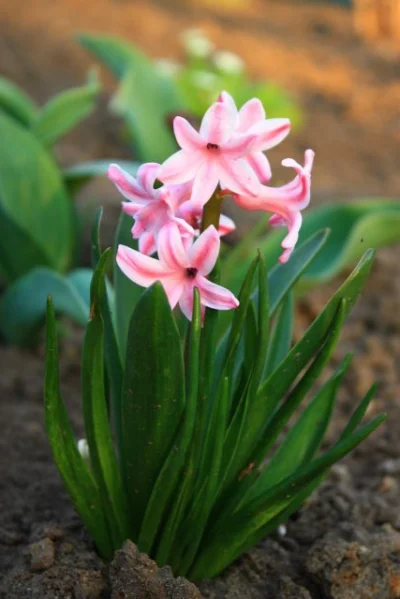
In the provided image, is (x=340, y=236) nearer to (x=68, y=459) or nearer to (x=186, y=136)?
(x=68, y=459)

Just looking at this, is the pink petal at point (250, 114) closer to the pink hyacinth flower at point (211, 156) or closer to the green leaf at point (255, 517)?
the pink hyacinth flower at point (211, 156)

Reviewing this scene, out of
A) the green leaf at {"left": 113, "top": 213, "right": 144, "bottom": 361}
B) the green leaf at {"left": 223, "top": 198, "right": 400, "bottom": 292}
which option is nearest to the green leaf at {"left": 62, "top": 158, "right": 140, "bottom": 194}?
the green leaf at {"left": 223, "top": 198, "right": 400, "bottom": 292}

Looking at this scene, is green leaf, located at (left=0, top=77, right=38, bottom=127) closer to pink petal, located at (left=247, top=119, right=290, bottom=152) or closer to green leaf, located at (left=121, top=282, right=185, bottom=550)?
green leaf, located at (left=121, top=282, right=185, bottom=550)

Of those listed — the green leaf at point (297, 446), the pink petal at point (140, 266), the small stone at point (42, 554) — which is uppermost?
the pink petal at point (140, 266)

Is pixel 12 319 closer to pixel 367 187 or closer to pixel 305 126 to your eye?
pixel 367 187

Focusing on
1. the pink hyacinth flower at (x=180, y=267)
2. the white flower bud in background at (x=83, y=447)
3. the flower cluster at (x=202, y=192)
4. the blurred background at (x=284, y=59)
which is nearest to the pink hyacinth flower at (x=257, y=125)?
the flower cluster at (x=202, y=192)

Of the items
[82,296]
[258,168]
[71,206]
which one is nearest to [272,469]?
[258,168]
